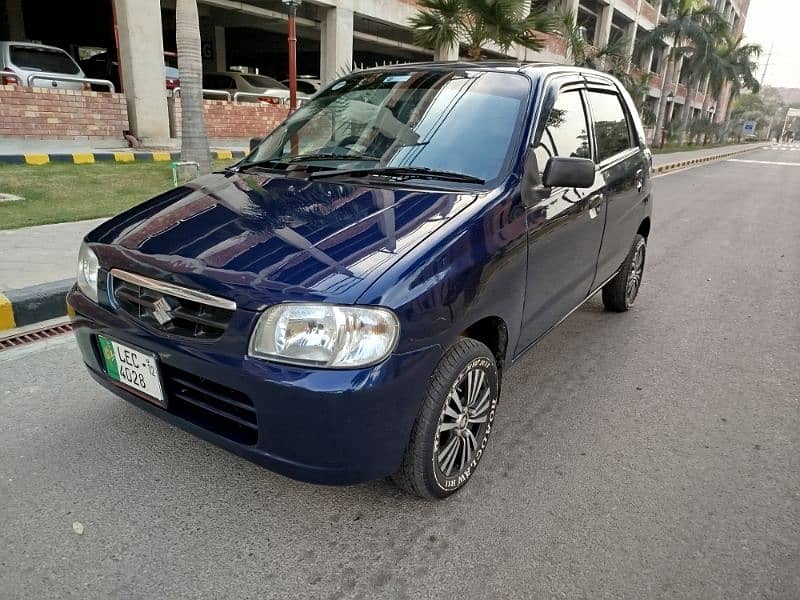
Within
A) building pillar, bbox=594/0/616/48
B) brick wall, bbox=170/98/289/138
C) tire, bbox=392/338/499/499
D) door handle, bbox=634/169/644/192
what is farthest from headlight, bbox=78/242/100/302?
building pillar, bbox=594/0/616/48

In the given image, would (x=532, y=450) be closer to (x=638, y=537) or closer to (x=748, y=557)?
(x=638, y=537)

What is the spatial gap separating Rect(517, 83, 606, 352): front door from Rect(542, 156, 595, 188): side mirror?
10 centimetres

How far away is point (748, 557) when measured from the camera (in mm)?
2205

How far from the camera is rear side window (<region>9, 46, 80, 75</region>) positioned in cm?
1155

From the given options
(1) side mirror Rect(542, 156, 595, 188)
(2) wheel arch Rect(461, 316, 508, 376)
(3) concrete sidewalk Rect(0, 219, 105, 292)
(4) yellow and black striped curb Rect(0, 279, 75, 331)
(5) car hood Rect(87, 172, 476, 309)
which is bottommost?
(4) yellow and black striped curb Rect(0, 279, 75, 331)

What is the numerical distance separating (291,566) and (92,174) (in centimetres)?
833

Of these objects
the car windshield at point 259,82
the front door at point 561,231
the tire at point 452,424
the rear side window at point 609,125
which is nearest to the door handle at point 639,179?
the rear side window at point 609,125

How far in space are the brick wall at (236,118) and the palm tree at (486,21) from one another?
403 cm

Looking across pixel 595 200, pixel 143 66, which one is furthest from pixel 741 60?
pixel 595 200

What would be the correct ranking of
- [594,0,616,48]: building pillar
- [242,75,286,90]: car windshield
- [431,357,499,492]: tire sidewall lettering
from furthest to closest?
[594,0,616,48]: building pillar < [242,75,286,90]: car windshield < [431,357,499,492]: tire sidewall lettering

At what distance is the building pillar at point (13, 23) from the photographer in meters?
20.4

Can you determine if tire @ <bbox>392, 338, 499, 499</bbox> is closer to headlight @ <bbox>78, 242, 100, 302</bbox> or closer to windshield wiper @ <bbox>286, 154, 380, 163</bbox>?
windshield wiper @ <bbox>286, 154, 380, 163</bbox>

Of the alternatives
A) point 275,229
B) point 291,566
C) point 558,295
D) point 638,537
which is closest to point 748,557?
point 638,537

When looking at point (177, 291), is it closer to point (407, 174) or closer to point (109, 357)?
point (109, 357)
